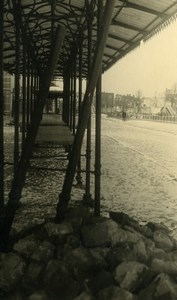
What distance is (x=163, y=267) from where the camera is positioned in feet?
14.1

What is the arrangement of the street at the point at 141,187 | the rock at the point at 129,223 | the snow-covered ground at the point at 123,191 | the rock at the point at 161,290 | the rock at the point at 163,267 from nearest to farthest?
1. the rock at the point at 161,290
2. the rock at the point at 163,267
3. the rock at the point at 129,223
4. the snow-covered ground at the point at 123,191
5. the street at the point at 141,187

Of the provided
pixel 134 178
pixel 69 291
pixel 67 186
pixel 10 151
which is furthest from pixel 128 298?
pixel 10 151

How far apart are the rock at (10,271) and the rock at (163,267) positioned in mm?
1367

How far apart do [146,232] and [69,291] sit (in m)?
1.54

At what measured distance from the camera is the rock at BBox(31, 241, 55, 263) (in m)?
4.48

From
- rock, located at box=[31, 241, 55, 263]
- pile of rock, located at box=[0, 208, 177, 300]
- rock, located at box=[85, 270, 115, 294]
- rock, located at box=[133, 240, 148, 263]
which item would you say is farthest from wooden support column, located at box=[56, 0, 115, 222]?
rock, located at box=[85, 270, 115, 294]

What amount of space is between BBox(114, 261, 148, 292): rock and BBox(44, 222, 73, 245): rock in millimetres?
846

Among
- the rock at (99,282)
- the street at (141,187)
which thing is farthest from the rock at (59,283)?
the street at (141,187)

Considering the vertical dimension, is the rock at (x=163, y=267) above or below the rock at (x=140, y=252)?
below

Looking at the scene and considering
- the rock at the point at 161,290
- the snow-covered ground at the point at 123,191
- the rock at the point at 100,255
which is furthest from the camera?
the snow-covered ground at the point at 123,191

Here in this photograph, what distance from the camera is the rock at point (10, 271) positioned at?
4.19 metres

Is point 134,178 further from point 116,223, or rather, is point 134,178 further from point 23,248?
point 23,248

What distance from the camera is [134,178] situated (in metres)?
10.8

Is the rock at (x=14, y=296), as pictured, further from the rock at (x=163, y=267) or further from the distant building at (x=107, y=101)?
the distant building at (x=107, y=101)
